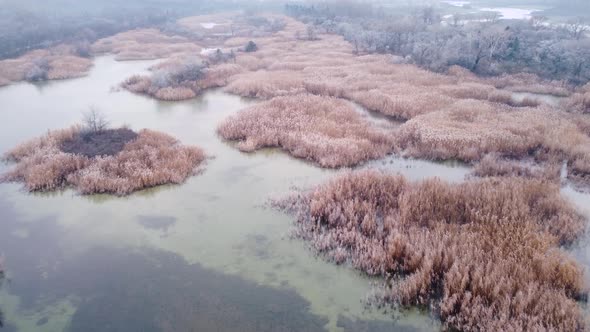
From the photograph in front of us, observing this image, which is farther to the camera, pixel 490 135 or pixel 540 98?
pixel 540 98

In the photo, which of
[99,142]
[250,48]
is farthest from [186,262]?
[250,48]

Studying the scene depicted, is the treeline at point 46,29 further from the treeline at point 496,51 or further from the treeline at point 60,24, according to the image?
the treeline at point 496,51

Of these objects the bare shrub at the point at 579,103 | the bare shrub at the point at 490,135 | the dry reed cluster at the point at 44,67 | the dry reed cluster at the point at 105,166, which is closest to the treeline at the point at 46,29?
the dry reed cluster at the point at 44,67

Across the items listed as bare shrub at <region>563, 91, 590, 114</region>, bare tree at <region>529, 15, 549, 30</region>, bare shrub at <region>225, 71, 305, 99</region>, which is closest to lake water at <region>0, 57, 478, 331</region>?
bare shrub at <region>225, 71, 305, 99</region>

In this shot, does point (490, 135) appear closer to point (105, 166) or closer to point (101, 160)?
point (105, 166)

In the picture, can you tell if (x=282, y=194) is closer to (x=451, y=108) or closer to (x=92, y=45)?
(x=451, y=108)

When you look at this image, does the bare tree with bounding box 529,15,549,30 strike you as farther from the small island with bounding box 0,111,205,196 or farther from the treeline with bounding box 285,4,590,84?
the small island with bounding box 0,111,205,196

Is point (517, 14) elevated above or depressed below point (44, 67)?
above
